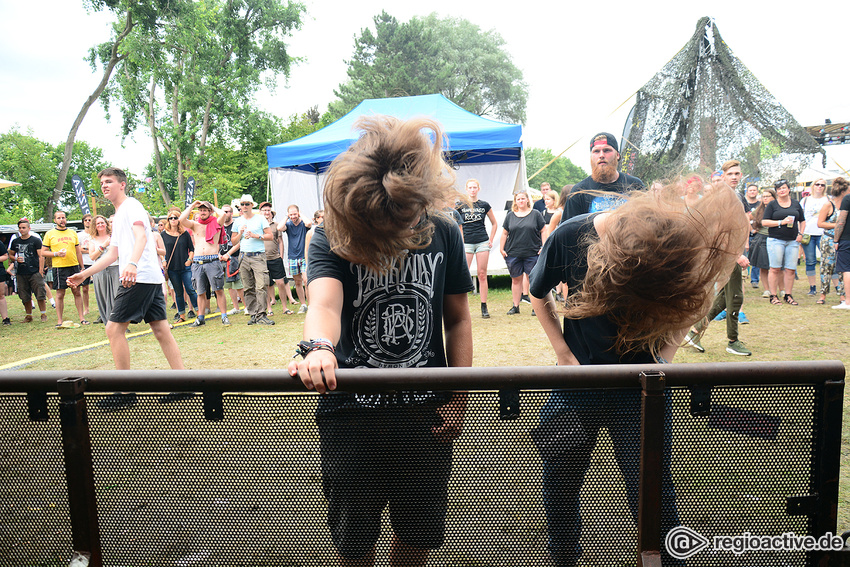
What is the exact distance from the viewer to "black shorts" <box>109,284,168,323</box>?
14.8 ft

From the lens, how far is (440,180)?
1.61 metres

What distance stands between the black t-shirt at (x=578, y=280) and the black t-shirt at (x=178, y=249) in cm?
917

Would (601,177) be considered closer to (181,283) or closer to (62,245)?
(181,283)

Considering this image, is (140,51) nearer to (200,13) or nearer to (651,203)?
(200,13)

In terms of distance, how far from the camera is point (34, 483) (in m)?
1.53

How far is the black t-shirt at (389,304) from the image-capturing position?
169 cm

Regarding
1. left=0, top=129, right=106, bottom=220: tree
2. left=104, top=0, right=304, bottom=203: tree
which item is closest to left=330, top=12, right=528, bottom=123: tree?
left=104, top=0, right=304, bottom=203: tree

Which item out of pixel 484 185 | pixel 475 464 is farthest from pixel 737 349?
pixel 484 185

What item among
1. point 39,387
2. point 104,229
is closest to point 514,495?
point 39,387

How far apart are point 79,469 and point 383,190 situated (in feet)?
3.88

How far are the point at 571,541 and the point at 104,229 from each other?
10249mm

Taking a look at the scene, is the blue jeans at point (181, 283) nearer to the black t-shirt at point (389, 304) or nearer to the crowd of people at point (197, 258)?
the crowd of people at point (197, 258)

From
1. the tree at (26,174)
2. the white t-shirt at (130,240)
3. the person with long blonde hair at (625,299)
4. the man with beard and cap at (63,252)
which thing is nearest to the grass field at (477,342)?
the man with beard and cap at (63,252)

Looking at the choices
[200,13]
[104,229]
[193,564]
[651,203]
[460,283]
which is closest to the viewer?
[193,564]
